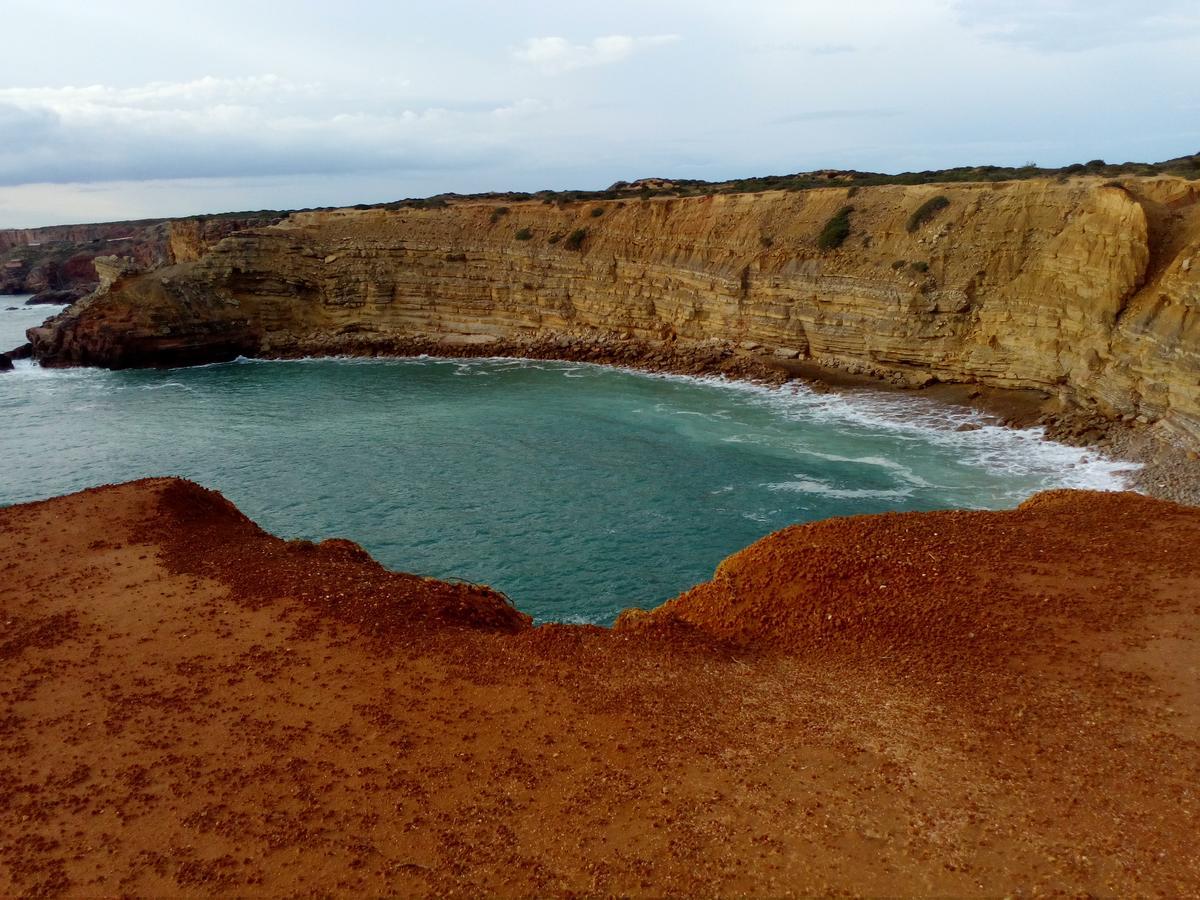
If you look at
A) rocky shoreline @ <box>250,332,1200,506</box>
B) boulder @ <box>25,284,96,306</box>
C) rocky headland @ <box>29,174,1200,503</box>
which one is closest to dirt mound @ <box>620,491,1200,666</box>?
rocky shoreline @ <box>250,332,1200,506</box>

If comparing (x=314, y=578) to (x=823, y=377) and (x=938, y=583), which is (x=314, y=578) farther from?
(x=823, y=377)

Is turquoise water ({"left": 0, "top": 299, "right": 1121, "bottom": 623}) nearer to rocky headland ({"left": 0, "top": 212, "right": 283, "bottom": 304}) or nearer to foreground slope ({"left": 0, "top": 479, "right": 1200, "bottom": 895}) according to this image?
foreground slope ({"left": 0, "top": 479, "right": 1200, "bottom": 895})

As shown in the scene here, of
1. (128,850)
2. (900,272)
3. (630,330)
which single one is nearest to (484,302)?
(630,330)

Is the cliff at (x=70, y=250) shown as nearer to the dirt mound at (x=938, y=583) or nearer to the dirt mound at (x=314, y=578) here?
the dirt mound at (x=314, y=578)

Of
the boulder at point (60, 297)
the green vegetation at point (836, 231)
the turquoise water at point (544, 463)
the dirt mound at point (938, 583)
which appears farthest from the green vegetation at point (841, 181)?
the boulder at point (60, 297)

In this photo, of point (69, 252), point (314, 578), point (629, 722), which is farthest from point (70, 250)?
point (629, 722)

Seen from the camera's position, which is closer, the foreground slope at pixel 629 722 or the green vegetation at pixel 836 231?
the foreground slope at pixel 629 722
